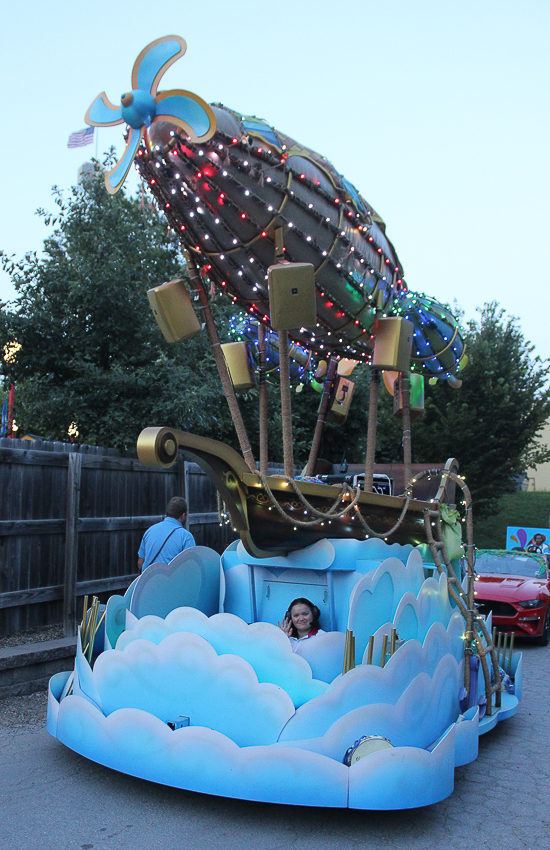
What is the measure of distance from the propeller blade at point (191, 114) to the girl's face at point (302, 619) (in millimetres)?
2937

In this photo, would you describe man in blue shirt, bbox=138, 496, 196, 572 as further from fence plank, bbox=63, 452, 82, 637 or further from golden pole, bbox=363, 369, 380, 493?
fence plank, bbox=63, 452, 82, 637

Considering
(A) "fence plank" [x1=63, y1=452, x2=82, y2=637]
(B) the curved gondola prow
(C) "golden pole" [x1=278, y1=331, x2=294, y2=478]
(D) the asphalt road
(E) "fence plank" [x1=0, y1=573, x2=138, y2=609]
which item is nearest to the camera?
(D) the asphalt road

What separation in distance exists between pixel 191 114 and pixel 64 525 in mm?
4653

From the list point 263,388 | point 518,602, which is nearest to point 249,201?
point 263,388

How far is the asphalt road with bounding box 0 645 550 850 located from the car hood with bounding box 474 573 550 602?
4414mm

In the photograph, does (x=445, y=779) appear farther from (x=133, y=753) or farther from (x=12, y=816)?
(x=12, y=816)

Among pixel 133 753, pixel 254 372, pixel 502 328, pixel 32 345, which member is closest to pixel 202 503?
pixel 32 345

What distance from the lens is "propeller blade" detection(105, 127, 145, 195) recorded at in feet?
13.0

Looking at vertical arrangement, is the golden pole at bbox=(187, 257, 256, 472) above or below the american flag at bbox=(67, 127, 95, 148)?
below

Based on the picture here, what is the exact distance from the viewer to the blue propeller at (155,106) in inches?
147

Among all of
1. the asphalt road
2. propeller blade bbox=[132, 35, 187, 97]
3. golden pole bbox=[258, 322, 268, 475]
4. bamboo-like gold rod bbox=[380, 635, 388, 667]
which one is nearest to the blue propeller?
propeller blade bbox=[132, 35, 187, 97]

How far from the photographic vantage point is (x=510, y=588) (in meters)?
9.03

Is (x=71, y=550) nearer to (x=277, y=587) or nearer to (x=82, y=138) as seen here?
(x=277, y=587)

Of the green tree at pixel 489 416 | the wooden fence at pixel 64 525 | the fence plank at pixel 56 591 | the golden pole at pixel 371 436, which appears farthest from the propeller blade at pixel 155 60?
the green tree at pixel 489 416
